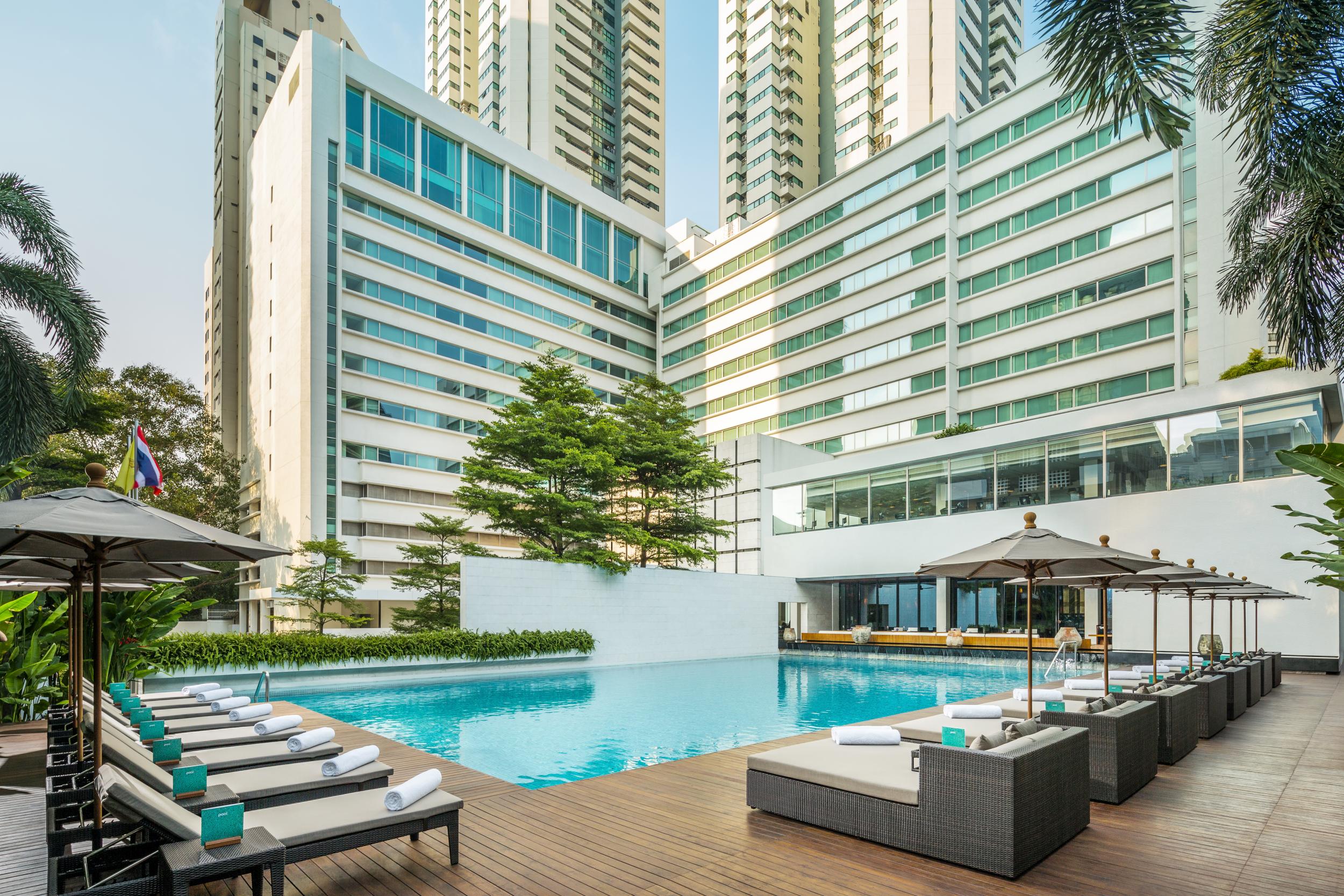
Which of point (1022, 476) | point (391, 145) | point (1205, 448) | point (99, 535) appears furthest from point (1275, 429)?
point (391, 145)

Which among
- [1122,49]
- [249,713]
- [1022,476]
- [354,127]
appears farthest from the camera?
[354,127]

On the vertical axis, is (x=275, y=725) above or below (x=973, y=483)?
below

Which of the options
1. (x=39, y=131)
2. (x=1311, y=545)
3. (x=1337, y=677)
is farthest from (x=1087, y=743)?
(x=39, y=131)

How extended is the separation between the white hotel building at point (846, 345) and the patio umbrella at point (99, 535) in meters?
22.3

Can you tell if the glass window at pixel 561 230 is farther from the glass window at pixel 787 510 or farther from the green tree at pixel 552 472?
the green tree at pixel 552 472

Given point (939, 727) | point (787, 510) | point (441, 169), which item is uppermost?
point (441, 169)

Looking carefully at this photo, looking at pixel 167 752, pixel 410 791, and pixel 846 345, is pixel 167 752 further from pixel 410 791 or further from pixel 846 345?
pixel 846 345

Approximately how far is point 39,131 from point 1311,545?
58102 mm

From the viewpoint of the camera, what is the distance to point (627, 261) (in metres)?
50.1

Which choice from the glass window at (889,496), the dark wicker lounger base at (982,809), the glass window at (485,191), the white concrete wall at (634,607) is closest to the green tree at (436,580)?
the white concrete wall at (634,607)

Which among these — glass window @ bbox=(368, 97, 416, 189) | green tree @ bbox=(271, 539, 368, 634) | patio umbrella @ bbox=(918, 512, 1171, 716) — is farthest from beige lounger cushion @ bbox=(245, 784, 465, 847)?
glass window @ bbox=(368, 97, 416, 189)

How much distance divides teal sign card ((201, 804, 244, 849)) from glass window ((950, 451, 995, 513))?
2482cm

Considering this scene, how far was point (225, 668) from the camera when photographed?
15.1 metres

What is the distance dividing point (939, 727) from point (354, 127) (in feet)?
127
